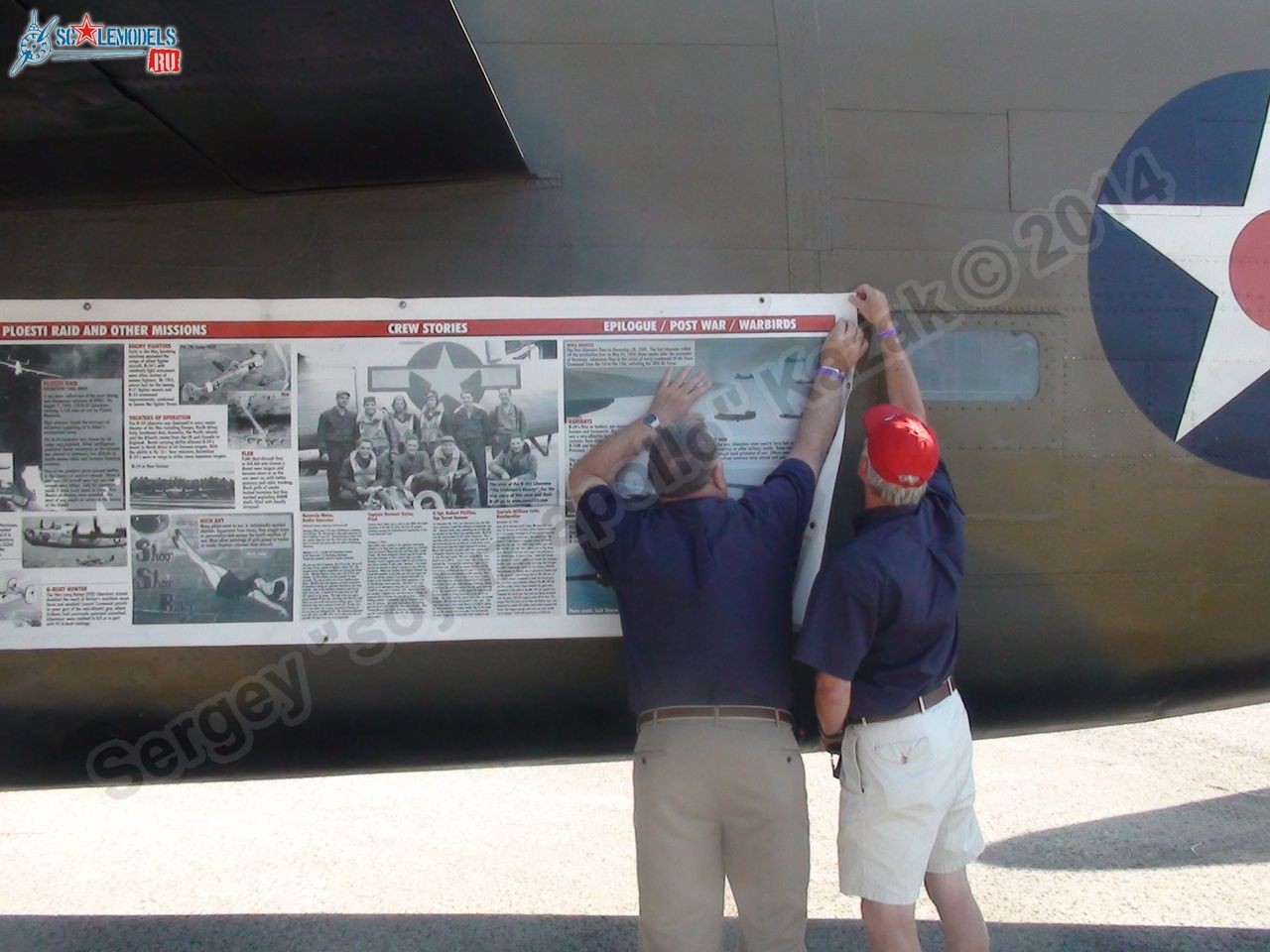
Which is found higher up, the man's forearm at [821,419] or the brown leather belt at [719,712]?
the man's forearm at [821,419]

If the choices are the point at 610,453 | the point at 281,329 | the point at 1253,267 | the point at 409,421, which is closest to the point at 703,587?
the point at 610,453

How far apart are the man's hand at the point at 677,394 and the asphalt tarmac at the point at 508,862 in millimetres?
2234

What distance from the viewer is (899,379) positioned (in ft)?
8.24

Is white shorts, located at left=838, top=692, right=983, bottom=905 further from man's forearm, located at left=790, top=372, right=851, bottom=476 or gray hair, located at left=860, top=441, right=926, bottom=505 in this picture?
man's forearm, located at left=790, top=372, right=851, bottom=476

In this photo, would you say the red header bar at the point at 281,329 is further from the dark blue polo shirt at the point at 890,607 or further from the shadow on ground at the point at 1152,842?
the shadow on ground at the point at 1152,842

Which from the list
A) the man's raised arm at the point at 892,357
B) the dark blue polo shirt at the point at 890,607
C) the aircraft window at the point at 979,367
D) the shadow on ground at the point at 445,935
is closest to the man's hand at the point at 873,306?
the man's raised arm at the point at 892,357

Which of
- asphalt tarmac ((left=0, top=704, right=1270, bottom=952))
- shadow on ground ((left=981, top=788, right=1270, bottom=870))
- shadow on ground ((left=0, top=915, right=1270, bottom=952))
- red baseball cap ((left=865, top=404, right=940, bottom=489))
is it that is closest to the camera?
red baseball cap ((left=865, top=404, right=940, bottom=489))

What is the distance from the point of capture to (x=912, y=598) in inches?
89.1

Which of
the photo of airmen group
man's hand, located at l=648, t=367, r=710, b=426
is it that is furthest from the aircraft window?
the photo of airmen group

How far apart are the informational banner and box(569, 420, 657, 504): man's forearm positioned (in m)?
0.05

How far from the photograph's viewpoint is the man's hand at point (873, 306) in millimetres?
2512

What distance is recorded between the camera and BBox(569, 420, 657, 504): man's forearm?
2.47m

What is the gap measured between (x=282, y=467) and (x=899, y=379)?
149cm

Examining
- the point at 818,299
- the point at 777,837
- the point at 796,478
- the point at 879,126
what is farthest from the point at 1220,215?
the point at 777,837
